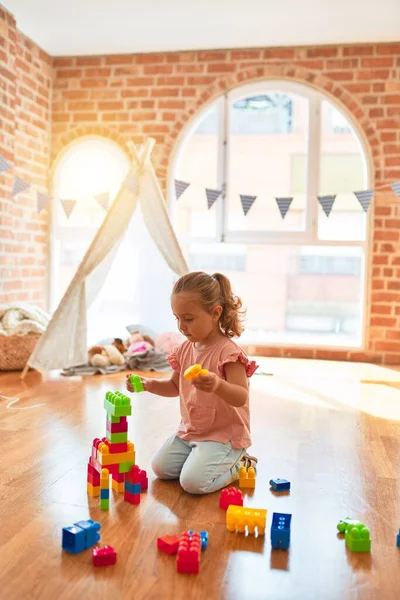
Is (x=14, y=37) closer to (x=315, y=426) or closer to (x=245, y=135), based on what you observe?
(x=245, y=135)

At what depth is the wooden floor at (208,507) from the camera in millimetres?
1520

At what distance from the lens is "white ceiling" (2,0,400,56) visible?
14.0 feet

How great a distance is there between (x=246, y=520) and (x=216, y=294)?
28.9 inches

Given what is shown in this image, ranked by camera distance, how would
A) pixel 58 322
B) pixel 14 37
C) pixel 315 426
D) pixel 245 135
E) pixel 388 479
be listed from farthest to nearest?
pixel 245 135, pixel 14 37, pixel 58 322, pixel 315 426, pixel 388 479

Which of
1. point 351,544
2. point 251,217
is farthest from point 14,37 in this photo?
point 351,544

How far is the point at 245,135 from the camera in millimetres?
5398

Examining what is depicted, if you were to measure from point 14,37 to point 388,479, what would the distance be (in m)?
4.11

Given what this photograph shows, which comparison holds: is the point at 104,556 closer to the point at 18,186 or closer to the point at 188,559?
the point at 188,559

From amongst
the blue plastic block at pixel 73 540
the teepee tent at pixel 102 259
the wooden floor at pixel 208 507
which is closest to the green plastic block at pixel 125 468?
the wooden floor at pixel 208 507

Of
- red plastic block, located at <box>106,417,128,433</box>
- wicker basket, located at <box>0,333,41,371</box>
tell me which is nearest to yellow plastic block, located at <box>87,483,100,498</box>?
red plastic block, located at <box>106,417,128,433</box>

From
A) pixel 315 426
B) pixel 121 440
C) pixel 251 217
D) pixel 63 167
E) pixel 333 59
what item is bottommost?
pixel 315 426

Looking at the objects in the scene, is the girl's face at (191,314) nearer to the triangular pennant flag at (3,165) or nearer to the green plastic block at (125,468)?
the green plastic block at (125,468)

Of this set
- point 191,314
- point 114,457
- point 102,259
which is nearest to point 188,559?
point 114,457

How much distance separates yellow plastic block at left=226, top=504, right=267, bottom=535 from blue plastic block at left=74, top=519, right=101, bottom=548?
1.26 feet
